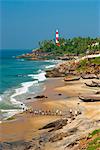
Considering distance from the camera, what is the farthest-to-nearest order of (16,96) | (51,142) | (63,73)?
(63,73)
(16,96)
(51,142)

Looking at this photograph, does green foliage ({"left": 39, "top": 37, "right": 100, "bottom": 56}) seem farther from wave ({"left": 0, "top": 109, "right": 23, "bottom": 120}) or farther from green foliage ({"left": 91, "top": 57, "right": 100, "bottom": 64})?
wave ({"left": 0, "top": 109, "right": 23, "bottom": 120})

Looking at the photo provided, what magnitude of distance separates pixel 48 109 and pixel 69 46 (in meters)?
138

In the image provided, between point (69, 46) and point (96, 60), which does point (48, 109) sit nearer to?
point (96, 60)

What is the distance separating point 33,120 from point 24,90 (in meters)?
23.3

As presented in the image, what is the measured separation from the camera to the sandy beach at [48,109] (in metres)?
30.6

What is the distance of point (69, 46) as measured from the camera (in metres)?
178

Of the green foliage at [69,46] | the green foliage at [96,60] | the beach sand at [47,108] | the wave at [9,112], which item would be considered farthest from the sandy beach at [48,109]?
the green foliage at [69,46]

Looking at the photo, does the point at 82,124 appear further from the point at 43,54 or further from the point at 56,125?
the point at 43,54

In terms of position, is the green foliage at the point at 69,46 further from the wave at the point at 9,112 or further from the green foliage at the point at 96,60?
the wave at the point at 9,112

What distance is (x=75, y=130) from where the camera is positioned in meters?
25.5

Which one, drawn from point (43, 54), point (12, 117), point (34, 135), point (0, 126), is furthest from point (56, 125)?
point (43, 54)

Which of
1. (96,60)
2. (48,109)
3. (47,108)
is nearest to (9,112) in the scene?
(48,109)

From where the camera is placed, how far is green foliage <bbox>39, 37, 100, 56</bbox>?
165m

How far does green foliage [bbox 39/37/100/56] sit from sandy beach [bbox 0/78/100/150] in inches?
4017
